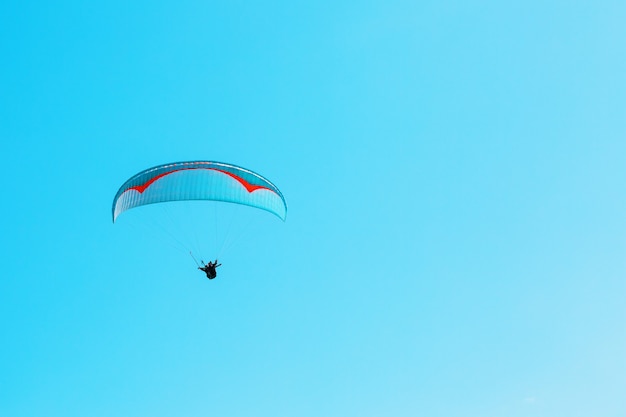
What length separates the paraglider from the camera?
46.2 meters

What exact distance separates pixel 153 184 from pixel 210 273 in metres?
6.43

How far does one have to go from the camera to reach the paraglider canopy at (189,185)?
46219 millimetres

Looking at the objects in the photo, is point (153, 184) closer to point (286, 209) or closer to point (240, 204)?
point (240, 204)

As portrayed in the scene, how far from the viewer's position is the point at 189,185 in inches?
1820

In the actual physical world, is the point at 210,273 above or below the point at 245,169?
below

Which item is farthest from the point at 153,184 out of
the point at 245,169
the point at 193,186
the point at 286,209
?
the point at 286,209

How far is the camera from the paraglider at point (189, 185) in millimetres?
46188

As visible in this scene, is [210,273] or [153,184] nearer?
[153,184]

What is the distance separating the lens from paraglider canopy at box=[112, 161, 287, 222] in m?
46.2

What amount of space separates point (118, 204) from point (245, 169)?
7.25 metres

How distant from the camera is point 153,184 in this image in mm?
46438

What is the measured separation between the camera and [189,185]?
4622 centimetres

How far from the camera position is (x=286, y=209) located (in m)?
51.2

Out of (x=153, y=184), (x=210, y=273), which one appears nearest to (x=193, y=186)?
(x=153, y=184)
